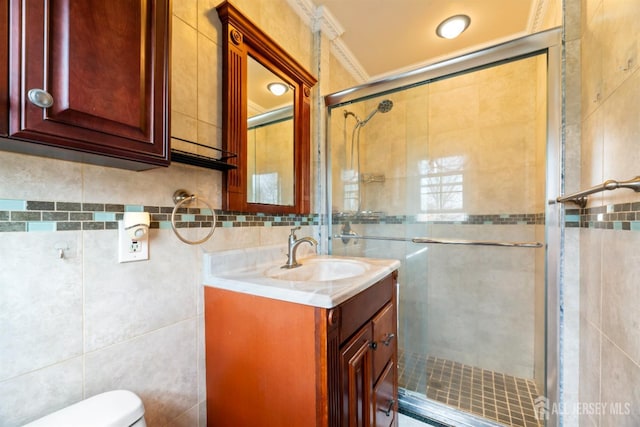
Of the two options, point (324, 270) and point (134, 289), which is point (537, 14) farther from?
point (134, 289)

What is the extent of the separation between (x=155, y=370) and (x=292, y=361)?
0.48m

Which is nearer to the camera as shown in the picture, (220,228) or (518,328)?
(220,228)

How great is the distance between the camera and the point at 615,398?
0.77 meters

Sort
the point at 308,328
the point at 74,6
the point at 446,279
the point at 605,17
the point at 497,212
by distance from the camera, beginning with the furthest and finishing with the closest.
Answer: the point at 446,279 → the point at 497,212 → the point at 605,17 → the point at 308,328 → the point at 74,6

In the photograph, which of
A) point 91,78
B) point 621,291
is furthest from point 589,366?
point 91,78

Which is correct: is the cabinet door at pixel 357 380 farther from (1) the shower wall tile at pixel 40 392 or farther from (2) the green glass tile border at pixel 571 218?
(2) the green glass tile border at pixel 571 218

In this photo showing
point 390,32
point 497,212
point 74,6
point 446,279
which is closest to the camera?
point 74,6

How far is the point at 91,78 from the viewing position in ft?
1.72

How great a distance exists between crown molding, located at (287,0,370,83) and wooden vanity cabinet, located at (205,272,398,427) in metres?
1.74

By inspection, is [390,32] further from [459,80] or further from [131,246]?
[131,246]

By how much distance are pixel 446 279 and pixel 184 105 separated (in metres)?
2.16

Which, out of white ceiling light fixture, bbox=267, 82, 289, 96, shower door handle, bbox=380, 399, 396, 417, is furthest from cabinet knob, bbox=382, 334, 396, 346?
white ceiling light fixture, bbox=267, 82, 289, 96

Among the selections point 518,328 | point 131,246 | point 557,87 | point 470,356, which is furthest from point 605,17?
point 470,356

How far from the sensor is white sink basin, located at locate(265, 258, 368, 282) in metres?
1.19
